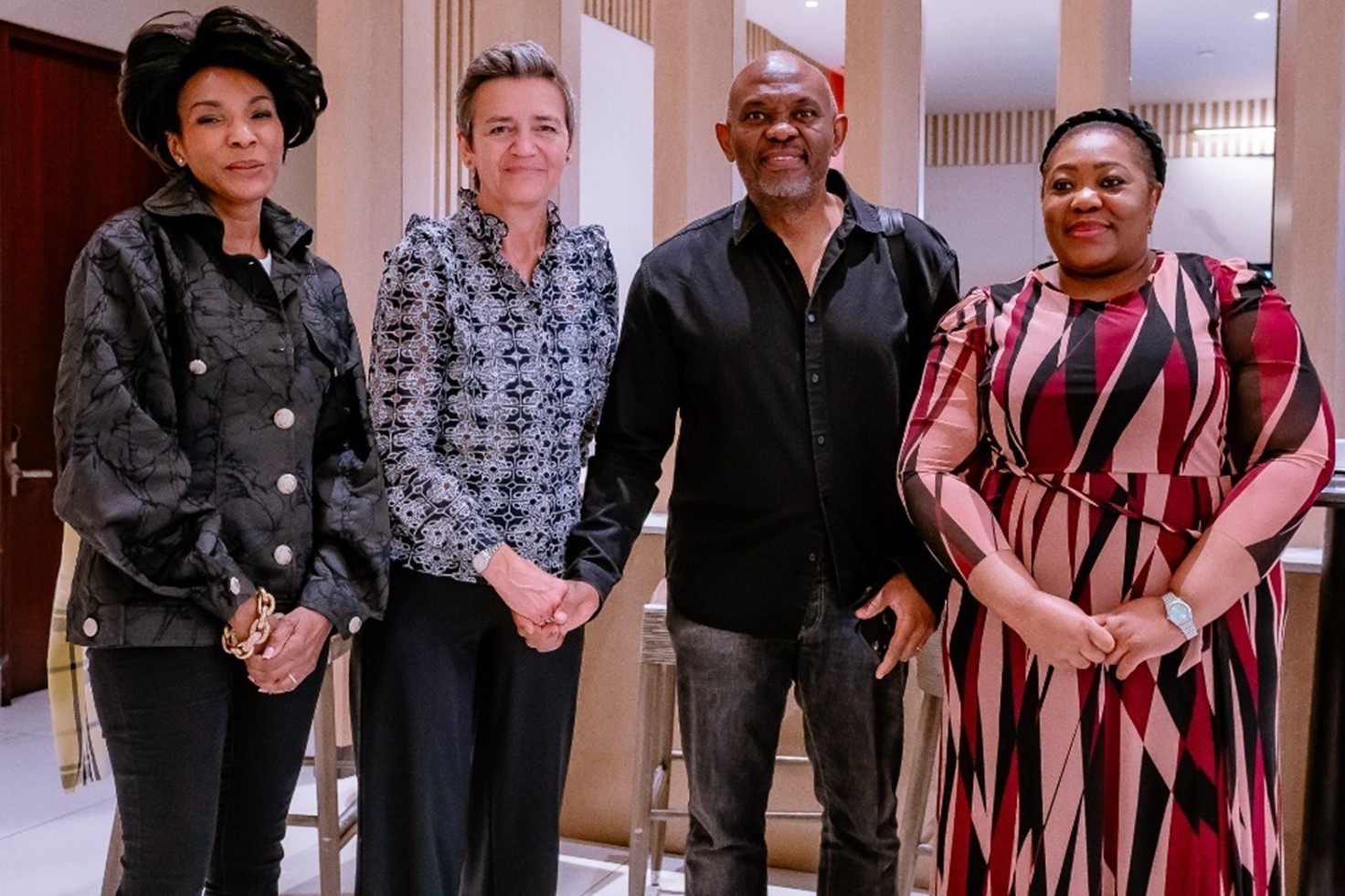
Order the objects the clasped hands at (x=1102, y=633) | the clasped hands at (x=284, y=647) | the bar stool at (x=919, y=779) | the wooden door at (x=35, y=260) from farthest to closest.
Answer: the wooden door at (x=35, y=260) → the bar stool at (x=919, y=779) → the clasped hands at (x=284, y=647) → the clasped hands at (x=1102, y=633)

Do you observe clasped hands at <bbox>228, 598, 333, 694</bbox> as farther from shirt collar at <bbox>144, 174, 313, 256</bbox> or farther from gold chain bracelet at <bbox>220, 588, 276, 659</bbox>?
shirt collar at <bbox>144, 174, 313, 256</bbox>

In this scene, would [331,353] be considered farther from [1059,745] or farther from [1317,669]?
[1317,669]

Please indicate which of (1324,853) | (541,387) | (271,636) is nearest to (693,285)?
(541,387)

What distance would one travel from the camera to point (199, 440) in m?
1.78

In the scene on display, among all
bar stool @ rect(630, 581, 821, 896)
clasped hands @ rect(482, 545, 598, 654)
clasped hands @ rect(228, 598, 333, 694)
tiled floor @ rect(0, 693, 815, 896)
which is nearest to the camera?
clasped hands @ rect(228, 598, 333, 694)

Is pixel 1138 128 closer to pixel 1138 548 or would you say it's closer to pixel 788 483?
pixel 1138 548

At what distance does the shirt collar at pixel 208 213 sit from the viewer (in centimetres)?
180

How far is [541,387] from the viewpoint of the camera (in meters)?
2.02

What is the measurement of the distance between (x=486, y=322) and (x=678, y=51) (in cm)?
161

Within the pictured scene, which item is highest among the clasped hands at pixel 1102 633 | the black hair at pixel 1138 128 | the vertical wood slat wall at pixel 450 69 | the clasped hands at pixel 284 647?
the vertical wood slat wall at pixel 450 69

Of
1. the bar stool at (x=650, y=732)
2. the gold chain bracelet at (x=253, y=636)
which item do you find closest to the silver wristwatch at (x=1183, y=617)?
the bar stool at (x=650, y=732)

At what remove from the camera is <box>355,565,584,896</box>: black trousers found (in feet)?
6.47

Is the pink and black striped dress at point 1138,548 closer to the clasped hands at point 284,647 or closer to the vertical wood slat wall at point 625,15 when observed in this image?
the clasped hands at point 284,647

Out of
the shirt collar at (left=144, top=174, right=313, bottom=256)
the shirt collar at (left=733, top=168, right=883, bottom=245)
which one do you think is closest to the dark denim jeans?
the shirt collar at (left=733, top=168, right=883, bottom=245)
